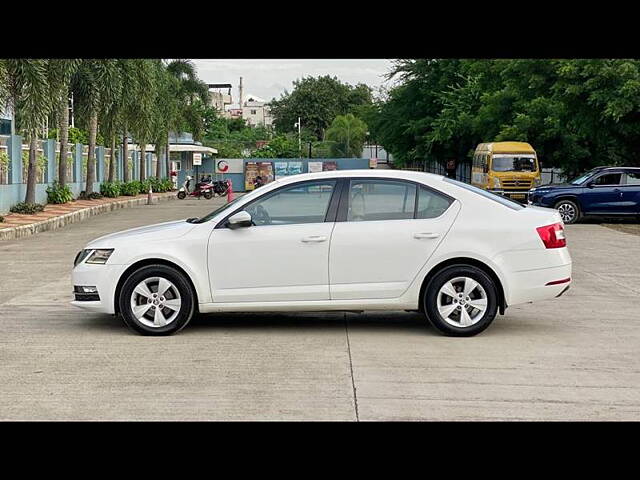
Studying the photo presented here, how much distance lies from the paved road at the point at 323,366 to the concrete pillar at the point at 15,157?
61.9 feet

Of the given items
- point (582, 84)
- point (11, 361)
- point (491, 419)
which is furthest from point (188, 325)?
point (582, 84)

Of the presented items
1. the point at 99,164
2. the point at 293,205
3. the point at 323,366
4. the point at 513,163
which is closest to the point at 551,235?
the point at 293,205

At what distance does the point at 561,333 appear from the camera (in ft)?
32.3

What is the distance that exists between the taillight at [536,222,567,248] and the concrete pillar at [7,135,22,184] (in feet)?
77.5

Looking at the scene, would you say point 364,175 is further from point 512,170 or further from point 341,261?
point 512,170

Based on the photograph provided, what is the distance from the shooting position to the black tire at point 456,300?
368 inches

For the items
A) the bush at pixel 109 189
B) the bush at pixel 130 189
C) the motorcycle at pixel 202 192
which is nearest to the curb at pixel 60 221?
the bush at pixel 109 189

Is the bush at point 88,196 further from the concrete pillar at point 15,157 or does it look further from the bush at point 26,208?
the bush at point 26,208

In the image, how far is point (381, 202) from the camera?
9.66 m

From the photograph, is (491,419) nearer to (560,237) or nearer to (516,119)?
(560,237)

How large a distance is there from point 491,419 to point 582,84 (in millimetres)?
25853

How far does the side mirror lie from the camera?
31.0 feet

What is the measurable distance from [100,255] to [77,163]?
113 ft

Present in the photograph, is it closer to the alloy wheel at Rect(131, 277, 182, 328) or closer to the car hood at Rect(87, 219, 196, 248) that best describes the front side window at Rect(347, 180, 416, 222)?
the car hood at Rect(87, 219, 196, 248)
